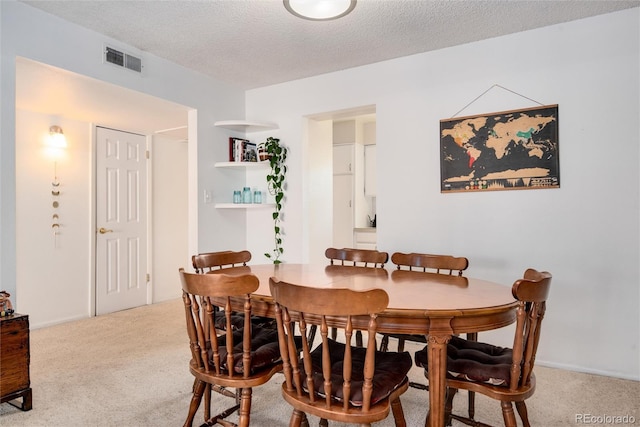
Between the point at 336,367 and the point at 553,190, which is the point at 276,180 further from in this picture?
the point at 336,367

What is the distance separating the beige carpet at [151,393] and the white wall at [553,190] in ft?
1.41

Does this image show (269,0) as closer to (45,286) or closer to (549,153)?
(549,153)

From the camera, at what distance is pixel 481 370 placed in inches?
64.2

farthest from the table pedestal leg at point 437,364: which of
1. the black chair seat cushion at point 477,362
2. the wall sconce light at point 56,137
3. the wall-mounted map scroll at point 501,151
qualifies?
the wall sconce light at point 56,137

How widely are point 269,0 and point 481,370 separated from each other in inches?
92.0

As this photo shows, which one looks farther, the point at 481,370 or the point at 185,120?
the point at 185,120

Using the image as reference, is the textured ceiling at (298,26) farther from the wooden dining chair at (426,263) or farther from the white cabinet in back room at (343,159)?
the white cabinet in back room at (343,159)

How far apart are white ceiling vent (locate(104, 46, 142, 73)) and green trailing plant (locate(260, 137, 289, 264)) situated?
4.39 ft

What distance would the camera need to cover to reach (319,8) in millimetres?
2254

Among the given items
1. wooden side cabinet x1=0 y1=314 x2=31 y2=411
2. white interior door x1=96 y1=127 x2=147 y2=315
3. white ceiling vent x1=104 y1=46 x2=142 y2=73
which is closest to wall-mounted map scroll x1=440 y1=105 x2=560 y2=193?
white ceiling vent x1=104 y1=46 x2=142 y2=73

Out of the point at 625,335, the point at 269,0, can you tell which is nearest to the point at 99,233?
the point at 269,0

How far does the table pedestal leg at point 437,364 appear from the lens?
1550 millimetres

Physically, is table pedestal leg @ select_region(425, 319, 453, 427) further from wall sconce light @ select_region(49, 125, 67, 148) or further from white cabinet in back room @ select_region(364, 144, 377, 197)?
white cabinet in back room @ select_region(364, 144, 377, 197)

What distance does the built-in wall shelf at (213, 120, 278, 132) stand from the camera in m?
3.93
